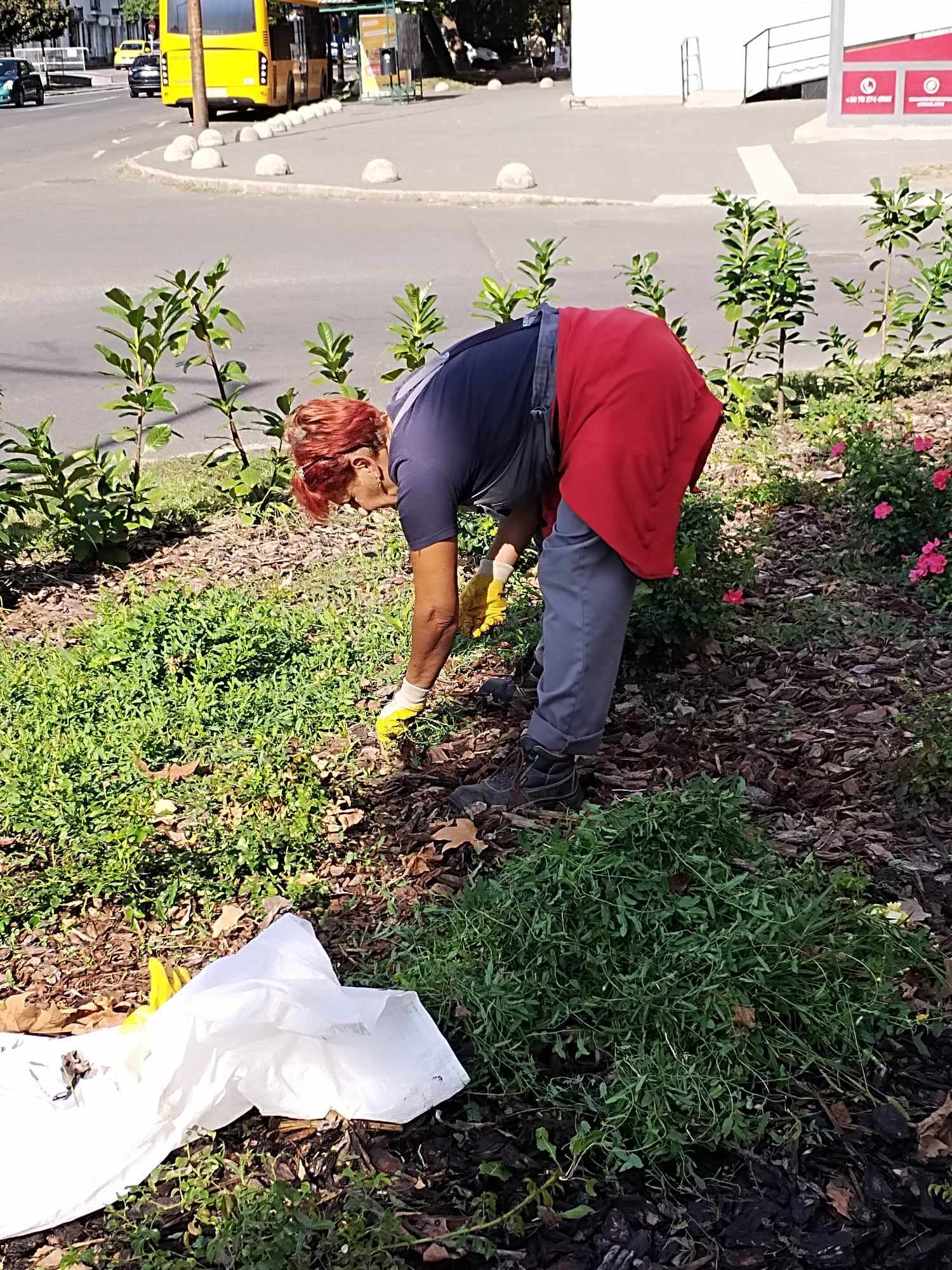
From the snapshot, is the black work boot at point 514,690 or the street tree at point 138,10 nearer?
the black work boot at point 514,690

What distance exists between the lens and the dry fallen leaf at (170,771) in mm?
3670

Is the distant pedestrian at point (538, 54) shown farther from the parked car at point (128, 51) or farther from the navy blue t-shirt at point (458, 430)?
the navy blue t-shirt at point (458, 430)

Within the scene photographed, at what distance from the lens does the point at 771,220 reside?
6473 millimetres

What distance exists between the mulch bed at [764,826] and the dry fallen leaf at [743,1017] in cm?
17

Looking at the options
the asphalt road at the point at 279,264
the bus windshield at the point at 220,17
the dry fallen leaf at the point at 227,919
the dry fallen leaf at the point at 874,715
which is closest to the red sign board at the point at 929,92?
the asphalt road at the point at 279,264

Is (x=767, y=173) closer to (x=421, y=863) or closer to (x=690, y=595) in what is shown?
(x=690, y=595)

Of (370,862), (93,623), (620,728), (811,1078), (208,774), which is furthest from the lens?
(93,623)

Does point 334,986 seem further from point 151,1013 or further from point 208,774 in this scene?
point 208,774

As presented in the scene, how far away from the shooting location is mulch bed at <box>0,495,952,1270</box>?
2.29m

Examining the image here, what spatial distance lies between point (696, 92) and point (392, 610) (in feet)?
100

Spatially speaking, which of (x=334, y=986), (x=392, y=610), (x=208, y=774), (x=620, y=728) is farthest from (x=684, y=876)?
(x=392, y=610)

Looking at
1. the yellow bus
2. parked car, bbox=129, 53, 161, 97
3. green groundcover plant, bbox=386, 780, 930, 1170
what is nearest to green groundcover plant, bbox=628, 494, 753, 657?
green groundcover plant, bbox=386, 780, 930, 1170

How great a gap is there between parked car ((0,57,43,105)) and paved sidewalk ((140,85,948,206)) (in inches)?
656

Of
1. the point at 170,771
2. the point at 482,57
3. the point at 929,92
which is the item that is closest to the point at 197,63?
the point at 929,92
